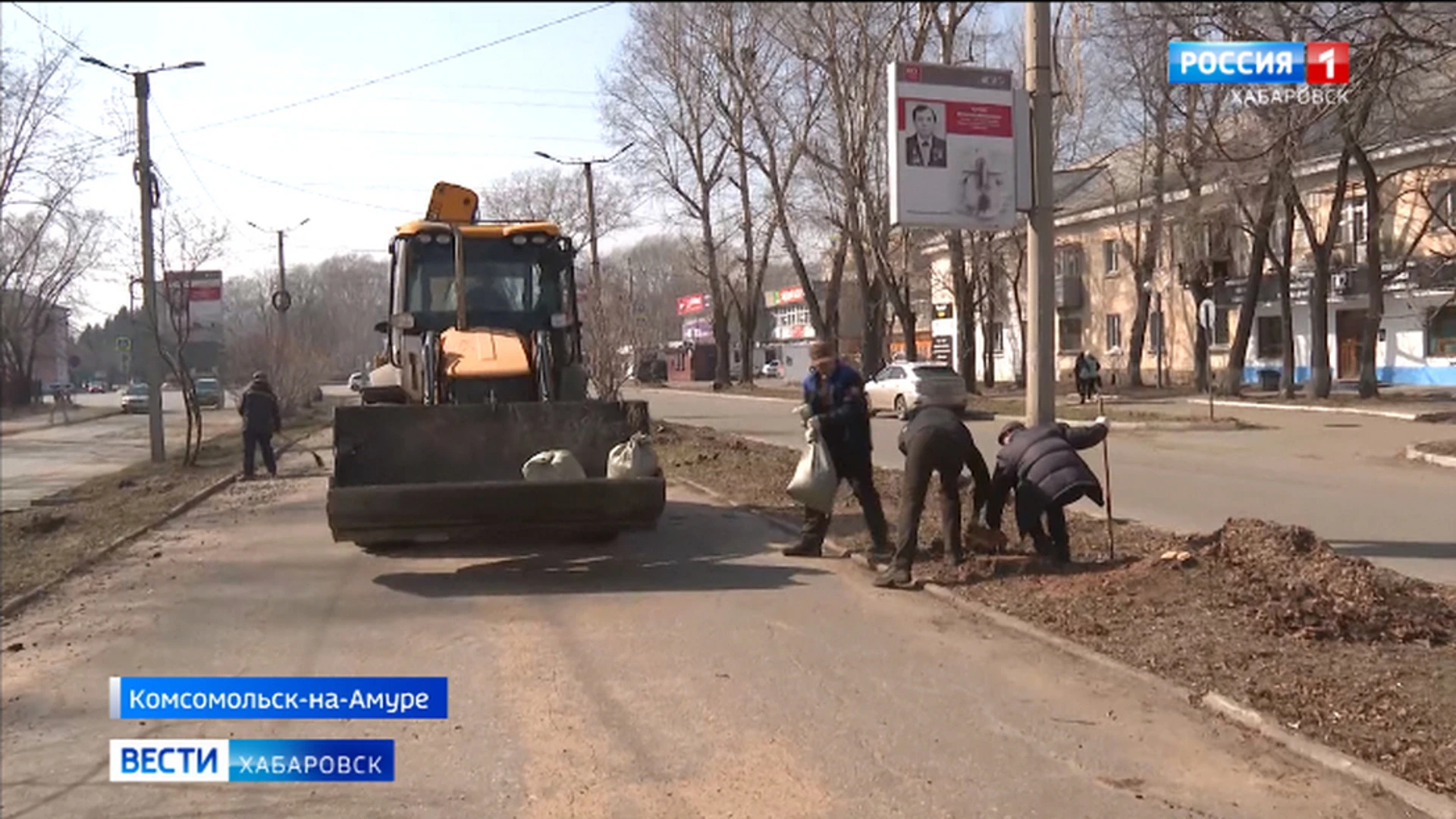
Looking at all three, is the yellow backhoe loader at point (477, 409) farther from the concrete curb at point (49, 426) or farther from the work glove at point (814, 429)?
the concrete curb at point (49, 426)

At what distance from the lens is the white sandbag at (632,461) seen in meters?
9.75

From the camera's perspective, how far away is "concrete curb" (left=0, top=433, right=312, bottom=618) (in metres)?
9.75

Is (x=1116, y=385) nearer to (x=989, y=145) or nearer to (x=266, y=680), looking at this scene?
(x=989, y=145)

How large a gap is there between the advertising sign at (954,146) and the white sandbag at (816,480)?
7.08 feet

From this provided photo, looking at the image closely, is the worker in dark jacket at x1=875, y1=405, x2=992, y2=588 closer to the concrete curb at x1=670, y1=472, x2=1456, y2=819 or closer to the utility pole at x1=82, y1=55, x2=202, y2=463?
the concrete curb at x1=670, y1=472, x2=1456, y2=819

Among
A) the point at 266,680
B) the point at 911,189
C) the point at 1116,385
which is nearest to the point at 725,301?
the point at 1116,385

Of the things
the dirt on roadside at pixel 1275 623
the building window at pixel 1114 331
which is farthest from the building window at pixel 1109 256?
the dirt on roadside at pixel 1275 623

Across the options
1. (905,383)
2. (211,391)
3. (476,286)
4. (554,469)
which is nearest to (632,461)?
(554,469)

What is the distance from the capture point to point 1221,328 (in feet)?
152

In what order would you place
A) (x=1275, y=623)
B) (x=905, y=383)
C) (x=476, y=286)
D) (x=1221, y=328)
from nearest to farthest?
(x=1275, y=623), (x=476, y=286), (x=905, y=383), (x=1221, y=328)

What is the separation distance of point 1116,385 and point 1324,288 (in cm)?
1369

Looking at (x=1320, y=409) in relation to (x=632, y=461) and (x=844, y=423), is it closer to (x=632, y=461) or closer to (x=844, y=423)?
(x=844, y=423)

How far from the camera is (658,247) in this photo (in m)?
62.3
